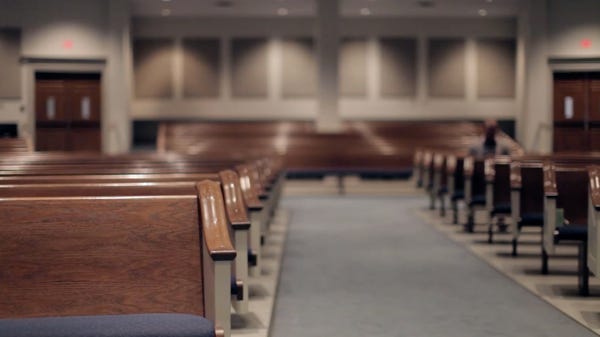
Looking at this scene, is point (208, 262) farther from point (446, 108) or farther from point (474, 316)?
point (446, 108)

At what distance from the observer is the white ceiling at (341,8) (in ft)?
60.1

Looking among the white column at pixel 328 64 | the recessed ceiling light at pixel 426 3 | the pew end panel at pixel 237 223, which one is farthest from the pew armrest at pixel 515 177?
the recessed ceiling light at pixel 426 3

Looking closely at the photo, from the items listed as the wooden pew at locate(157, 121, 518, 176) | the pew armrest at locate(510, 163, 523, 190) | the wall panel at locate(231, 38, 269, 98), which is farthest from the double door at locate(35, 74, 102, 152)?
the pew armrest at locate(510, 163, 523, 190)

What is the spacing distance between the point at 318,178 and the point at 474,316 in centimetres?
1140

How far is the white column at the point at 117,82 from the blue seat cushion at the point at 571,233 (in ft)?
43.4

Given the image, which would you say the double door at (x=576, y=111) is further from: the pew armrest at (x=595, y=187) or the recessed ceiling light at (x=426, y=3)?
the pew armrest at (x=595, y=187)

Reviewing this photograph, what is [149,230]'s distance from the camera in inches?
107

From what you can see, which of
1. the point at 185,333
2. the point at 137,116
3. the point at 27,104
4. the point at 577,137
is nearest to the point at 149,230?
the point at 185,333

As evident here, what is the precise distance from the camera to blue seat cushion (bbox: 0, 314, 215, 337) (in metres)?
2.20

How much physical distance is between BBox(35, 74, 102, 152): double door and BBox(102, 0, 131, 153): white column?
428 millimetres

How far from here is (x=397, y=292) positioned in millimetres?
5254

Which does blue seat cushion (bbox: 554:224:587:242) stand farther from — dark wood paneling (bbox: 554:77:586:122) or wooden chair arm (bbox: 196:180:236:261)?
dark wood paneling (bbox: 554:77:586:122)

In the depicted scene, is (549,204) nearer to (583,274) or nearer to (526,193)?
(583,274)

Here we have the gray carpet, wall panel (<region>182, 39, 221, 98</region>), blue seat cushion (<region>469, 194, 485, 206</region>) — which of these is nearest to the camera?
the gray carpet
